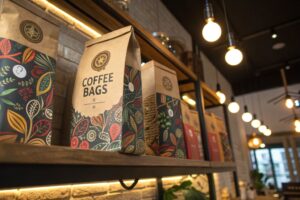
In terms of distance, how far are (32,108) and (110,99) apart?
7.8 inches

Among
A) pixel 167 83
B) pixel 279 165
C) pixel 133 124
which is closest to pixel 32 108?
pixel 133 124

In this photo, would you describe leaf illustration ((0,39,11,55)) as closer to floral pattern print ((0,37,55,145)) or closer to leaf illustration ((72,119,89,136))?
floral pattern print ((0,37,55,145))

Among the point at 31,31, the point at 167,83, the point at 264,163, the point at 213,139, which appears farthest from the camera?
the point at 264,163

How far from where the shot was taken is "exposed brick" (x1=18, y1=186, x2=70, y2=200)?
2.34 ft

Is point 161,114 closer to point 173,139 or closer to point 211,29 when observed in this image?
point 173,139

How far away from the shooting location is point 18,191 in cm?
70

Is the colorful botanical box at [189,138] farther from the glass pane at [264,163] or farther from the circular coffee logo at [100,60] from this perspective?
the glass pane at [264,163]

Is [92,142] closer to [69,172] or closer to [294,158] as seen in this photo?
[69,172]

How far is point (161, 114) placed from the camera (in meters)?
0.95

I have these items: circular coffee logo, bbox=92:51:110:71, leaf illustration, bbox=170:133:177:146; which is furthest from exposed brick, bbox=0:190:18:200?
leaf illustration, bbox=170:133:177:146

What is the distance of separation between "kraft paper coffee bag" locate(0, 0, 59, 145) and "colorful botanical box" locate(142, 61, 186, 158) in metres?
0.45

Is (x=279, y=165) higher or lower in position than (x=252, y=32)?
lower

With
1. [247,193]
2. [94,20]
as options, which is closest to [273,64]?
[247,193]

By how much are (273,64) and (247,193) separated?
122 inches
